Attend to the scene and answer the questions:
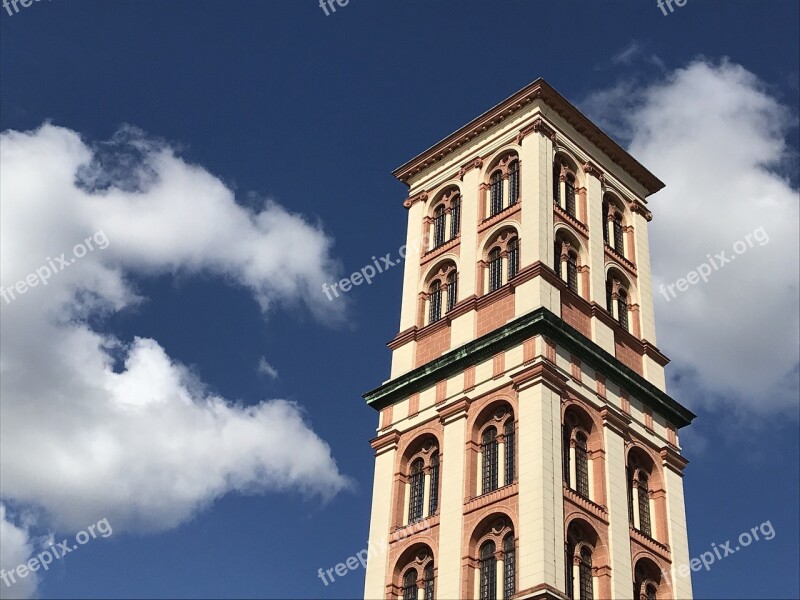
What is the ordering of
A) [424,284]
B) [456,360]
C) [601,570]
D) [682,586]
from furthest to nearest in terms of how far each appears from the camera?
1. [424,284]
2. [456,360]
3. [682,586]
4. [601,570]

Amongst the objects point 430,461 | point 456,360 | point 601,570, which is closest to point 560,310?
point 456,360

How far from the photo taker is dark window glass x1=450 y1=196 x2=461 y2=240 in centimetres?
5647

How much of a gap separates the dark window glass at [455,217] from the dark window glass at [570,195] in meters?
5.64

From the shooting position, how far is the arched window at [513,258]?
2009 inches

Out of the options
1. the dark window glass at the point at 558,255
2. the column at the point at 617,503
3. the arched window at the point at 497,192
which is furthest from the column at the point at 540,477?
the arched window at the point at 497,192

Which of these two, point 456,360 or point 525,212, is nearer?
point 456,360

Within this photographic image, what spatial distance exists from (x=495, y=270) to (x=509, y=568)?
15.9 meters

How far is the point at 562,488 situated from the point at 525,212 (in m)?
15.0

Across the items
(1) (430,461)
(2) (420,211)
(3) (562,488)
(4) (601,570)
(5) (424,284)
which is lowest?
(4) (601,570)

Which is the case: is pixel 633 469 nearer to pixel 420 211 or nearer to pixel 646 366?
pixel 646 366

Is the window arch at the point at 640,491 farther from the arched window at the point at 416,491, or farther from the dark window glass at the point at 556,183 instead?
the dark window glass at the point at 556,183

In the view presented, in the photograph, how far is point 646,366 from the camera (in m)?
52.0

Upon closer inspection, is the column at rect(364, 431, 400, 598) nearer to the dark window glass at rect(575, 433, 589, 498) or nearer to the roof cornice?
the dark window glass at rect(575, 433, 589, 498)

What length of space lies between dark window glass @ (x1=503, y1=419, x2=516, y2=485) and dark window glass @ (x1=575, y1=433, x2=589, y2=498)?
272cm
